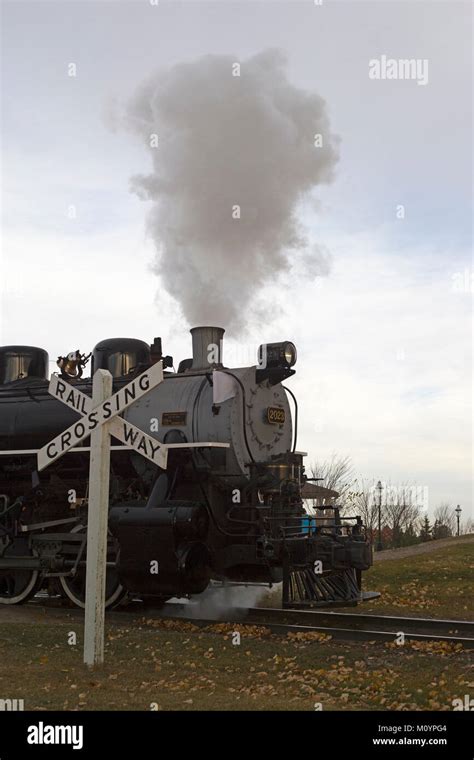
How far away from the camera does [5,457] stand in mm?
12555

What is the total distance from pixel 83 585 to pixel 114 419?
4819mm

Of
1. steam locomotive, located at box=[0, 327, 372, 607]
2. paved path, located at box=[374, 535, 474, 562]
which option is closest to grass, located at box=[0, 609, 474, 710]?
steam locomotive, located at box=[0, 327, 372, 607]

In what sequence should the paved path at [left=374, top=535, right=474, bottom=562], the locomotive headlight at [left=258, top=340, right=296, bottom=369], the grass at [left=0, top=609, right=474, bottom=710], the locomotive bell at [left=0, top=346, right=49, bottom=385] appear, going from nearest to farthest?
the grass at [left=0, top=609, right=474, bottom=710] < the locomotive headlight at [left=258, top=340, right=296, bottom=369] < the locomotive bell at [left=0, top=346, right=49, bottom=385] < the paved path at [left=374, top=535, right=474, bottom=562]

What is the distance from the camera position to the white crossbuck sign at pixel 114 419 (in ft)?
25.7

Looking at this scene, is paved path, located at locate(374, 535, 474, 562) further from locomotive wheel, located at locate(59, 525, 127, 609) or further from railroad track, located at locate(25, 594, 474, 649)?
locomotive wheel, located at locate(59, 525, 127, 609)

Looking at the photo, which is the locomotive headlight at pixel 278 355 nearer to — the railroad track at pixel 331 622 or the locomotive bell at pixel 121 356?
→ the locomotive bell at pixel 121 356

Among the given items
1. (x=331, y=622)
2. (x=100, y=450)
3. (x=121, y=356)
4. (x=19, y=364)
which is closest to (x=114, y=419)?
(x=100, y=450)

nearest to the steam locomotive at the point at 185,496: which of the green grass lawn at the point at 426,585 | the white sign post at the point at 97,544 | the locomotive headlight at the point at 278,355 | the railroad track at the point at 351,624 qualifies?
the locomotive headlight at the point at 278,355

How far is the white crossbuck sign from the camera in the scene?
25.7 feet

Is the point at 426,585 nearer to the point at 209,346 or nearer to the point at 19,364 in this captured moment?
the point at 209,346

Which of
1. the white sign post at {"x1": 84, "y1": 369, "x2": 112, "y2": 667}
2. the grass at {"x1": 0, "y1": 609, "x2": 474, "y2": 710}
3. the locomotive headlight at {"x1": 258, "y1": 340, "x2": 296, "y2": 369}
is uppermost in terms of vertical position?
the locomotive headlight at {"x1": 258, "y1": 340, "x2": 296, "y2": 369}

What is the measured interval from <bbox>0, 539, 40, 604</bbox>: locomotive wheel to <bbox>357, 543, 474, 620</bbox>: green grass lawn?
472cm
